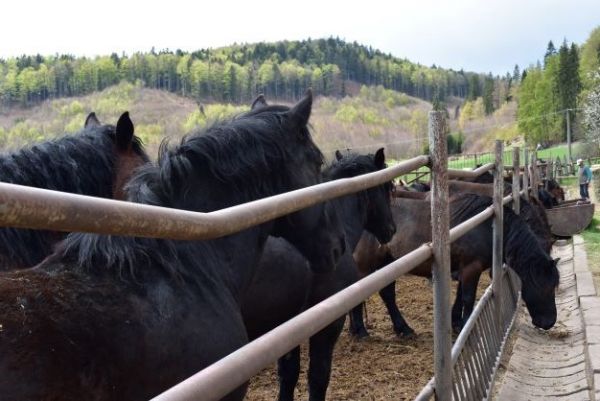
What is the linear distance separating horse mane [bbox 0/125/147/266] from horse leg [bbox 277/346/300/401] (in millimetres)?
1891

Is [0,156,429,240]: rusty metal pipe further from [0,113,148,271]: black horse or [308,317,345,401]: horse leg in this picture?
[308,317,345,401]: horse leg

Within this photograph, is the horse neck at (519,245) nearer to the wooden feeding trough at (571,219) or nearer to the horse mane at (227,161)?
the horse mane at (227,161)

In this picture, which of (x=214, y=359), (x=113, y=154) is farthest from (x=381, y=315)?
(x=214, y=359)

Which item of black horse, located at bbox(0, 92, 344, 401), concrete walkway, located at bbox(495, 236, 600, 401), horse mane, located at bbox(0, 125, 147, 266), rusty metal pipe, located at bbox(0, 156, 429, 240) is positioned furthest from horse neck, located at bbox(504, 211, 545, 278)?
rusty metal pipe, located at bbox(0, 156, 429, 240)

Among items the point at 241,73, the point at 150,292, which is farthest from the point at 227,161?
the point at 241,73

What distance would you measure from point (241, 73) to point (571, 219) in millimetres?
115917

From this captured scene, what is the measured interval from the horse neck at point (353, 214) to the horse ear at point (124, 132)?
6.80 feet

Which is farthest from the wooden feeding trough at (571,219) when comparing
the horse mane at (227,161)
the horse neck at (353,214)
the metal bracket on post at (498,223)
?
the horse mane at (227,161)

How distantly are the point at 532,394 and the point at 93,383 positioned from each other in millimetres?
4085

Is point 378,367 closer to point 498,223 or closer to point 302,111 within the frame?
point 498,223

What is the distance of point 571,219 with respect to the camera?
1159cm

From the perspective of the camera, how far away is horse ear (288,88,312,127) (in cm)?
266

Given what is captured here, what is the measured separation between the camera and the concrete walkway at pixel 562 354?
4.46 metres

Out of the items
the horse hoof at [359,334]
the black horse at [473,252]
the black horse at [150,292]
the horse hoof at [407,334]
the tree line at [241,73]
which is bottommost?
the horse hoof at [407,334]
